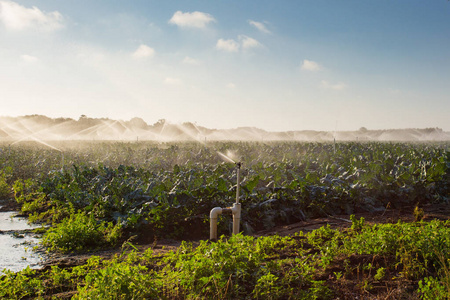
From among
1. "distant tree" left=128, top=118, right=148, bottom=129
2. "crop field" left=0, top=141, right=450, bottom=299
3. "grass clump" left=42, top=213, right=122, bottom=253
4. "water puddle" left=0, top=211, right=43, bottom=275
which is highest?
"distant tree" left=128, top=118, right=148, bottom=129

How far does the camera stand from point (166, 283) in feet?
10.6

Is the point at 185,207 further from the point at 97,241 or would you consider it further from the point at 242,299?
the point at 242,299

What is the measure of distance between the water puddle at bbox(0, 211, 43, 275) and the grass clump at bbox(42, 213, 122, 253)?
283 millimetres

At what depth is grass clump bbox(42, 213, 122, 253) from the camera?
5461 mm

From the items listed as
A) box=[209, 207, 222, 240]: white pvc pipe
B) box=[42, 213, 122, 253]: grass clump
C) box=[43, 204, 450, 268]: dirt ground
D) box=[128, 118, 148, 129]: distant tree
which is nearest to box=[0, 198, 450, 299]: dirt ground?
box=[43, 204, 450, 268]: dirt ground

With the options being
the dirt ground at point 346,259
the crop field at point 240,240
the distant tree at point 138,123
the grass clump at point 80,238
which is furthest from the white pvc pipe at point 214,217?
the distant tree at point 138,123

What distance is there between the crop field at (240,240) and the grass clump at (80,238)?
16 millimetres

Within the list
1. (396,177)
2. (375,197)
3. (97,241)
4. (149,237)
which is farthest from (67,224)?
(396,177)

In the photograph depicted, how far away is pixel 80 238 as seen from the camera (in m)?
5.51

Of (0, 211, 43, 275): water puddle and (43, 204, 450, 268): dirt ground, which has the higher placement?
(43, 204, 450, 268): dirt ground

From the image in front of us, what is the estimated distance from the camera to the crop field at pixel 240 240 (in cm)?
318

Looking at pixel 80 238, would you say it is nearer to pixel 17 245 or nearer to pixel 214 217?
pixel 17 245

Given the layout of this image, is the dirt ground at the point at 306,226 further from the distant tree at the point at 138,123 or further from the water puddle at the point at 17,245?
the distant tree at the point at 138,123

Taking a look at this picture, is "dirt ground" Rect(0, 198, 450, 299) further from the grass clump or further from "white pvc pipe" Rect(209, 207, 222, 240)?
"white pvc pipe" Rect(209, 207, 222, 240)
